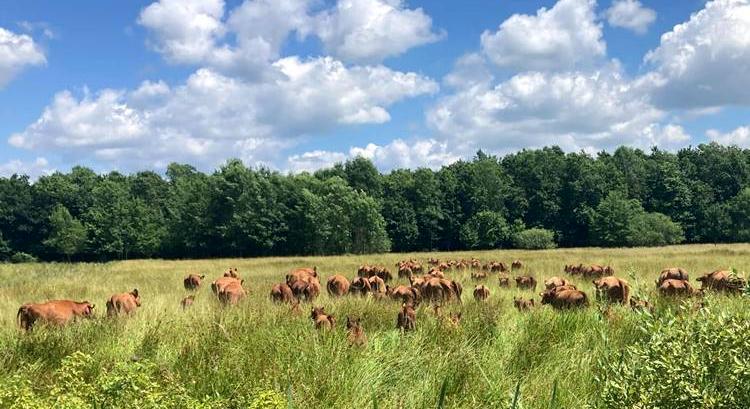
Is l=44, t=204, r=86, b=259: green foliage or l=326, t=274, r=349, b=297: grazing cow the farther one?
l=44, t=204, r=86, b=259: green foliage

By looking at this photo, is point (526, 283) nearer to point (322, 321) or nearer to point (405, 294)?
point (405, 294)

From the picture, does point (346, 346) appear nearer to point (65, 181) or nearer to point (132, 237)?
point (132, 237)

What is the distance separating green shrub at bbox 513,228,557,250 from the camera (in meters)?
76.4

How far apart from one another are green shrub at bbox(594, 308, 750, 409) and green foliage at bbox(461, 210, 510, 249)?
81.1 m

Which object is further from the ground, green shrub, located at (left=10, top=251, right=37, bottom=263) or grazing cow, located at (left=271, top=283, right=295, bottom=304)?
green shrub, located at (left=10, top=251, right=37, bottom=263)

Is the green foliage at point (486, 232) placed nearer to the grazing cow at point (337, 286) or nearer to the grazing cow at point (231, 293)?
the grazing cow at point (337, 286)

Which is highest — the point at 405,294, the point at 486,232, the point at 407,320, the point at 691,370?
the point at 486,232

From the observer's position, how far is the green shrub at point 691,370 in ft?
9.91

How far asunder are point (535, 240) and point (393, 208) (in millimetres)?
20970

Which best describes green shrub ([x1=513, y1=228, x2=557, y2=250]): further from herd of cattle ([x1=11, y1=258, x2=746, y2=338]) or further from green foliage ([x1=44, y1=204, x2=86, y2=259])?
green foliage ([x1=44, y1=204, x2=86, y2=259])

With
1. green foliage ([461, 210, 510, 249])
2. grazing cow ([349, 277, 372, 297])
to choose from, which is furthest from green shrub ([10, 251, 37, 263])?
grazing cow ([349, 277, 372, 297])

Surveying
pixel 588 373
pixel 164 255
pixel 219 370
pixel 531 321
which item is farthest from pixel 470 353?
pixel 164 255

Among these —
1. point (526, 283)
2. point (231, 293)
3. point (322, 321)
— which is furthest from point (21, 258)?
point (322, 321)

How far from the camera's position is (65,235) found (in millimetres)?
79375
